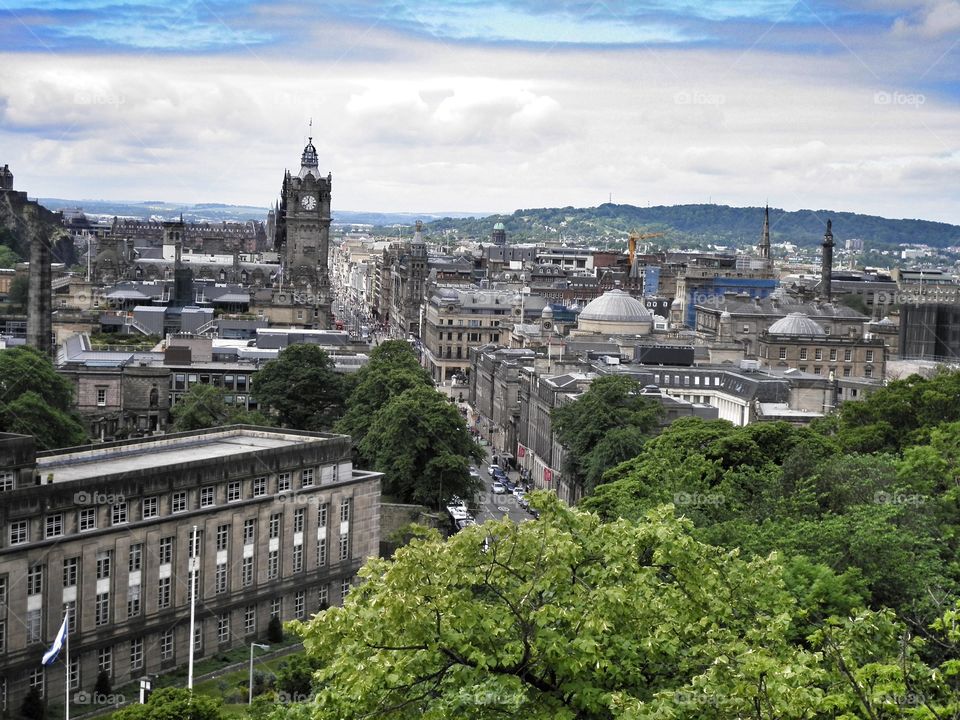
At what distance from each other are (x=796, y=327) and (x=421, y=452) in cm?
6601

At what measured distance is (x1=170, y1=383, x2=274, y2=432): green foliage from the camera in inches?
3794

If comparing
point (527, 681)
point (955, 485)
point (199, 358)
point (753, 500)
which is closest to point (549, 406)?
point (199, 358)

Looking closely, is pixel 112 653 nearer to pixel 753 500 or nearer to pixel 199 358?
pixel 753 500

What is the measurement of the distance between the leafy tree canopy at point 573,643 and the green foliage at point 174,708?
11980 millimetres

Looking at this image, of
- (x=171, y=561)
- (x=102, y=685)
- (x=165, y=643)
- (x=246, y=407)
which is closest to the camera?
(x=102, y=685)

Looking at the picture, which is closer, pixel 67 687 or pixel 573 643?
pixel 573 643

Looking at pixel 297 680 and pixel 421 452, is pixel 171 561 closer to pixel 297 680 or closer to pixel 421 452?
pixel 297 680

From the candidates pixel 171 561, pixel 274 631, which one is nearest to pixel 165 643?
pixel 171 561

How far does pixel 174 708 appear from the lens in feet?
137

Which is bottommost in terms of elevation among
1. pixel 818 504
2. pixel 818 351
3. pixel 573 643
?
pixel 818 351

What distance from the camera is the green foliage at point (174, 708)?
137ft

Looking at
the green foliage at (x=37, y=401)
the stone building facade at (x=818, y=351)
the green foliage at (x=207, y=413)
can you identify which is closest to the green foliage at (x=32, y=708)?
the green foliage at (x=37, y=401)

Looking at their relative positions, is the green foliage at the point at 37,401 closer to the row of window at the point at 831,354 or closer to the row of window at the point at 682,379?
the row of window at the point at 682,379

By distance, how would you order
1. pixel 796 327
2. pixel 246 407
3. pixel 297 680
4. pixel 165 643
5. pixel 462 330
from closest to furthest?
1. pixel 297 680
2. pixel 165 643
3. pixel 246 407
4. pixel 796 327
5. pixel 462 330
